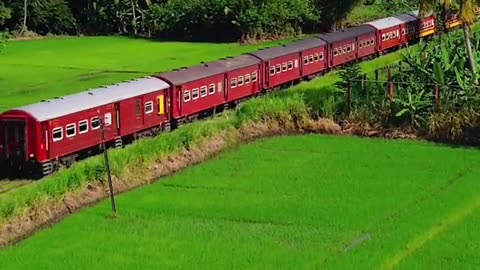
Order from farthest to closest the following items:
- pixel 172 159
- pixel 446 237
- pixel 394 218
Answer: pixel 172 159
pixel 394 218
pixel 446 237

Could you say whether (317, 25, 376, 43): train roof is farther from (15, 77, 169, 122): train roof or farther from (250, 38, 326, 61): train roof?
(15, 77, 169, 122): train roof

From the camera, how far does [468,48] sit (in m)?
36.2

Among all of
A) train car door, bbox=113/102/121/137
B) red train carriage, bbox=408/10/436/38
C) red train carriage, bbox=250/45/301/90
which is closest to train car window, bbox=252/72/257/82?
red train carriage, bbox=250/45/301/90

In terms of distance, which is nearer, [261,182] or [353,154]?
[261,182]

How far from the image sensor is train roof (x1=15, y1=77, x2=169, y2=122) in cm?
2994

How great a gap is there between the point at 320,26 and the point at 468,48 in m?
46.4

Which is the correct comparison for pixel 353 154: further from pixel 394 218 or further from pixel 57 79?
pixel 57 79

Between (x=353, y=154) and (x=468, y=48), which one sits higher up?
(x=468, y=48)

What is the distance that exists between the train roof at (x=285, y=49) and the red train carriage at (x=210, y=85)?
41.5 inches

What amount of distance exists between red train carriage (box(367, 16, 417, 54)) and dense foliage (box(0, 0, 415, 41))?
15068mm

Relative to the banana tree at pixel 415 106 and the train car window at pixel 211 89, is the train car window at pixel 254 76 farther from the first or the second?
the banana tree at pixel 415 106

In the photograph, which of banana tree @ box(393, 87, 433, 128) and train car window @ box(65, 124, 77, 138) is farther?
banana tree @ box(393, 87, 433, 128)

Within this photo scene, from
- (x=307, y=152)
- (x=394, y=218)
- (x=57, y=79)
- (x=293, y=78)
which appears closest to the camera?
(x=394, y=218)

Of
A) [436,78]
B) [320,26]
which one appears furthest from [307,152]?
[320,26]
